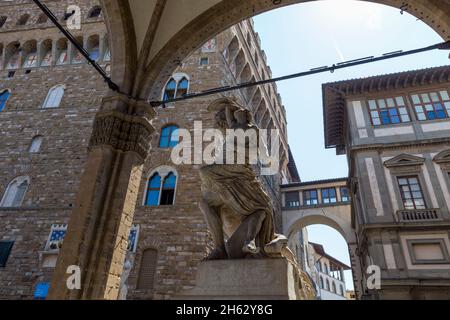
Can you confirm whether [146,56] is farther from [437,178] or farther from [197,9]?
[437,178]

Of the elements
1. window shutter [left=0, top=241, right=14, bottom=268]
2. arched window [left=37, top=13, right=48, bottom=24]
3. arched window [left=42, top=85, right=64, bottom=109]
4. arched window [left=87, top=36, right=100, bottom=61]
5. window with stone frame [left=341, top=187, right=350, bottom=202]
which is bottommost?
window shutter [left=0, top=241, right=14, bottom=268]

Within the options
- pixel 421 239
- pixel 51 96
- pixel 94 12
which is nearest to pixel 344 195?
pixel 421 239

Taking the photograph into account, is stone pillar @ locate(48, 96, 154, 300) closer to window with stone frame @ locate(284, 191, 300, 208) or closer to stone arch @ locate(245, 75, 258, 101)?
stone arch @ locate(245, 75, 258, 101)

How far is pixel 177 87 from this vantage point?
1505 centimetres

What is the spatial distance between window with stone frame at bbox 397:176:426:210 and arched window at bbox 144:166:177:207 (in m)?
9.64

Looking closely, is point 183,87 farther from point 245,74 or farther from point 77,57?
point 77,57

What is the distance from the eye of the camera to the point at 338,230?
2262 cm

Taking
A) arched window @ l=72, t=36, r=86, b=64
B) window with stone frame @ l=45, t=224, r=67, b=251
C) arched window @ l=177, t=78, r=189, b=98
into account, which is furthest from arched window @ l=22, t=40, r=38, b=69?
window with stone frame @ l=45, t=224, r=67, b=251

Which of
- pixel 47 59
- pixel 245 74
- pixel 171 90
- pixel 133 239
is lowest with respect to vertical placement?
pixel 133 239

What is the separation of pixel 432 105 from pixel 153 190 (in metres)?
13.8

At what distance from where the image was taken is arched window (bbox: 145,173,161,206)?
1221cm

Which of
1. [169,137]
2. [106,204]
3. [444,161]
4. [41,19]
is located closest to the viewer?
[106,204]
